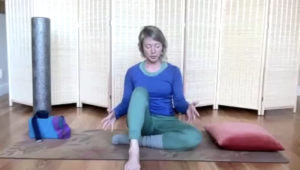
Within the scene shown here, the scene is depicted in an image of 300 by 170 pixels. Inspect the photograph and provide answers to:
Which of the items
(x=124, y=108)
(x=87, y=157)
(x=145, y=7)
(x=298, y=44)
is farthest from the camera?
(x=298, y=44)

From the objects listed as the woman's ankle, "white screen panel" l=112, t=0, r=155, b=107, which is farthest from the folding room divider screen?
the woman's ankle

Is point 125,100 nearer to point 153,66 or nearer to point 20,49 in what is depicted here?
point 153,66

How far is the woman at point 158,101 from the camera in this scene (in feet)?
5.29

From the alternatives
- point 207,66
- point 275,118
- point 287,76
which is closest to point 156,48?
point 207,66

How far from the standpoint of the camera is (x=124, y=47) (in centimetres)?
264

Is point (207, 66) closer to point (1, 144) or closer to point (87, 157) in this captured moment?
point (87, 157)

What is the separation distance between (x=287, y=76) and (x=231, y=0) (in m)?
0.91

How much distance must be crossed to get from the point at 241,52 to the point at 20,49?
210 cm

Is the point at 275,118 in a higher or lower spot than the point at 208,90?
lower

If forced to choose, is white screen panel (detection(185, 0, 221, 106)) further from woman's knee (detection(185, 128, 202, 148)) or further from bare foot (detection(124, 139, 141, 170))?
bare foot (detection(124, 139, 141, 170))

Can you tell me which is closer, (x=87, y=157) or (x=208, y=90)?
(x=87, y=157)

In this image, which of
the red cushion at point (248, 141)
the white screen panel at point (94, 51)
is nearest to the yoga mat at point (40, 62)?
the white screen panel at point (94, 51)

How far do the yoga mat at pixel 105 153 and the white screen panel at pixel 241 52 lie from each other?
1185mm

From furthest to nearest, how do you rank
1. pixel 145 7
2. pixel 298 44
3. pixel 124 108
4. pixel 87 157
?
pixel 298 44 → pixel 145 7 → pixel 124 108 → pixel 87 157
